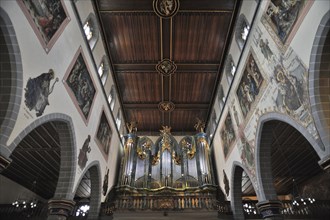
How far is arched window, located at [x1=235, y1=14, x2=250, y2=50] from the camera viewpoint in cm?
1202

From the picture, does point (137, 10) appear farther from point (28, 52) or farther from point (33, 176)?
point (33, 176)

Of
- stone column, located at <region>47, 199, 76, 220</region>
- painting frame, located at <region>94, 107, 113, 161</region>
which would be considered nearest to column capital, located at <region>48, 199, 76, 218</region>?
stone column, located at <region>47, 199, 76, 220</region>

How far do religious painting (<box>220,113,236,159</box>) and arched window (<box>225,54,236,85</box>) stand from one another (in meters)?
2.19

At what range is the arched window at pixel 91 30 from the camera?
39.2 feet

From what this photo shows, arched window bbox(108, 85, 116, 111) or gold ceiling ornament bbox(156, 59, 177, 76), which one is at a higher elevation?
gold ceiling ornament bbox(156, 59, 177, 76)

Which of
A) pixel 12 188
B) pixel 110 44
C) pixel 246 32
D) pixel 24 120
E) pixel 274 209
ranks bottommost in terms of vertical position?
pixel 274 209

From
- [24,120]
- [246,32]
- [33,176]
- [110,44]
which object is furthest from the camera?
[33,176]

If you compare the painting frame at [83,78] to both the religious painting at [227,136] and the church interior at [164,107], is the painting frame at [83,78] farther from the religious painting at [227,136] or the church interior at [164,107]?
the religious painting at [227,136]

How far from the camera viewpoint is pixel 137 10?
1255cm

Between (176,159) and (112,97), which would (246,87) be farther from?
(112,97)

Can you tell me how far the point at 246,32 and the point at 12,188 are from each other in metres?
17.3

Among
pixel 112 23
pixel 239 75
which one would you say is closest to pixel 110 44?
pixel 112 23

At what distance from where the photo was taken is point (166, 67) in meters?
15.5

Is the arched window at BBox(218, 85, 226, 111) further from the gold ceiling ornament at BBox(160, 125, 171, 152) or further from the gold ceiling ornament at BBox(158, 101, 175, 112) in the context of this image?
the gold ceiling ornament at BBox(160, 125, 171, 152)
